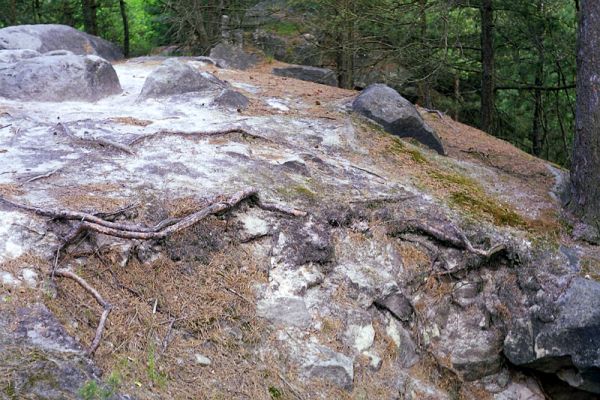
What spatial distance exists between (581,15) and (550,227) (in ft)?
7.80

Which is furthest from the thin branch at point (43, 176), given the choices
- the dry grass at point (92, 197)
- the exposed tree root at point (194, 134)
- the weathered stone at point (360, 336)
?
the weathered stone at point (360, 336)

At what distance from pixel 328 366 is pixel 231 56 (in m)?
10.2

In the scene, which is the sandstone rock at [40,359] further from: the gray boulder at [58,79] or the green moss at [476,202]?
the gray boulder at [58,79]

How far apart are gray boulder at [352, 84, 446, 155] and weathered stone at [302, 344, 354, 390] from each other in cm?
451

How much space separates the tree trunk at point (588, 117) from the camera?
251 inches

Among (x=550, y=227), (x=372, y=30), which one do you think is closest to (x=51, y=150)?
(x=550, y=227)

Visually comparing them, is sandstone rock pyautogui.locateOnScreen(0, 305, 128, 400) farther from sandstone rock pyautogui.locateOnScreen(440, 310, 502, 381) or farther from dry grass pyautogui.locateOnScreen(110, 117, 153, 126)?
dry grass pyautogui.locateOnScreen(110, 117, 153, 126)

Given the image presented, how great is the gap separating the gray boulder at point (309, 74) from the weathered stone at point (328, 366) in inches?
395

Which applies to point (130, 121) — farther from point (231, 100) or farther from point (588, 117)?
point (588, 117)

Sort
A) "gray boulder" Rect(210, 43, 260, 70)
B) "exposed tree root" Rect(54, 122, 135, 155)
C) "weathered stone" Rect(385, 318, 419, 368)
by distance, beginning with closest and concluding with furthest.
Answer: "weathered stone" Rect(385, 318, 419, 368)
"exposed tree root" Rect(54, 122, 135, 155)
"gray boulder" Rect(210, 43, 260, 70)

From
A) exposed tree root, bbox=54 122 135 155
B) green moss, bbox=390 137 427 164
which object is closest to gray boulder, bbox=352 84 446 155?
green moss, bbox=390 137 427 164

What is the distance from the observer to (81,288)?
4.32 metres

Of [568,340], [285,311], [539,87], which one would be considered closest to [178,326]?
[285,311]

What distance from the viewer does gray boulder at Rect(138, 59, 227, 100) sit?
870 cm
